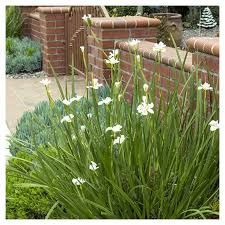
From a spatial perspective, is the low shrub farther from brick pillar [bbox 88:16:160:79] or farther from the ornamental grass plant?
the ornamental grass plant

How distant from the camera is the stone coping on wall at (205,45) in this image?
152 inches

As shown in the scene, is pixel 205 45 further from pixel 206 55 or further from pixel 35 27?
pixel 35 27

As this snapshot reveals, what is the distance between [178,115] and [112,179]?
0.56 meters

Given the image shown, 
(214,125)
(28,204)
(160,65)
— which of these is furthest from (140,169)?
(160,65)

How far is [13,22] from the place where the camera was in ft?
36.1

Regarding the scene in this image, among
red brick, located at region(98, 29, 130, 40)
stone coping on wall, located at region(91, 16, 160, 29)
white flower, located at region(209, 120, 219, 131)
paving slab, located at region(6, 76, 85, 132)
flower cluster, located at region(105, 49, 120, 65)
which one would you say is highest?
stone coping on wall, located at region(91, 16, 160, 29)

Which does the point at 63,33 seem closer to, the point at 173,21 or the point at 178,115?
the point at 173,21

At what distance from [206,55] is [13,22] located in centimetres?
752

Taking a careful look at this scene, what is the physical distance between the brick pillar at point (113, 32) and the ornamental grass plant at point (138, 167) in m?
3.02

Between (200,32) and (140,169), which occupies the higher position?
(200,32)

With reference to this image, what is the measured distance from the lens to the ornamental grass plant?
3.20 metres

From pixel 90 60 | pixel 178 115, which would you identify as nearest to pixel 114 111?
pixel 178 115

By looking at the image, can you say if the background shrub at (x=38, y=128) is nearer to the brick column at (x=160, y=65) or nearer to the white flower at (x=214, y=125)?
the brick column at (x=160, y=65)

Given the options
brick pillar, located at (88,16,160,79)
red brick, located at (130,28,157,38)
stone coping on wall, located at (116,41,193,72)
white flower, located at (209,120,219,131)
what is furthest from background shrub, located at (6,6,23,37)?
white flower, located at (209,120,219,131)
